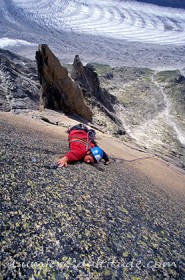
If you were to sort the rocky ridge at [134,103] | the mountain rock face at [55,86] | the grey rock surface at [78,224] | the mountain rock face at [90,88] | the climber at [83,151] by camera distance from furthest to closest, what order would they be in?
the mountain rock face at [90,88]
the rocky ridge at [134,103]
the mountain rock face at [55,86]
the climber at [83,151]
the grey rock surface at [78,224]

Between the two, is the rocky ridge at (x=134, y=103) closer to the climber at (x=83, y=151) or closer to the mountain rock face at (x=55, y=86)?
the mountain rock face at (x=55, y=86)

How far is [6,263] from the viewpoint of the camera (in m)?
4.12

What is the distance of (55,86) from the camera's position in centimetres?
2122

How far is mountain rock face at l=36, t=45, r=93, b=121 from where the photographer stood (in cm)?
2016

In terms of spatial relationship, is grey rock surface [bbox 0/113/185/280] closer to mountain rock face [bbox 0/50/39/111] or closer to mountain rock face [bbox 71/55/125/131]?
mountain rock face [bbox 0/50/39/111]

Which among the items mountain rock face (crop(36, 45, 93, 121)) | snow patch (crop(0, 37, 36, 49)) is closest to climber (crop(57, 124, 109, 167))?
mountain rock face (crop(36, 45, 93, 121))

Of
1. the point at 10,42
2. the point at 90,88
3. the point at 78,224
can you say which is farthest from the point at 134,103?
the point at 10,42

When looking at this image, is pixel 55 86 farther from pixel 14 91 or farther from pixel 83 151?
pixel 83 151

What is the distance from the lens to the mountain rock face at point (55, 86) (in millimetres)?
20156

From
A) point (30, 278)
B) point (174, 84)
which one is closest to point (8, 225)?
point (30, 278)

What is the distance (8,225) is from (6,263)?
70 cm

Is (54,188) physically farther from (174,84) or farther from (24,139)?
(174,84)

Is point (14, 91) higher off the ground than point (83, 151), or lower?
lower

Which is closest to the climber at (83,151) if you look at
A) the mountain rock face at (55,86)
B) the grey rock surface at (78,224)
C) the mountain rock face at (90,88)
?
the grey rock surface at (78,224)
